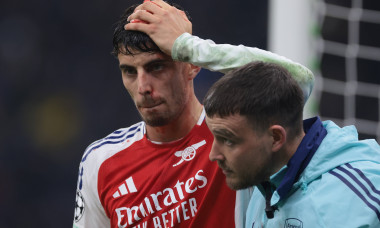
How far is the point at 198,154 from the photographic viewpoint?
2482 mm

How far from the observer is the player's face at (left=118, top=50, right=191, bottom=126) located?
239 cm

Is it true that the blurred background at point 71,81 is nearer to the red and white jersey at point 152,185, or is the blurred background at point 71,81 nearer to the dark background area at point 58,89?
the dark background area at point 58,89

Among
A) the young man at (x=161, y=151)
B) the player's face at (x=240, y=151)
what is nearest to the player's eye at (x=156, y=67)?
the young man at (x=161, y=151)

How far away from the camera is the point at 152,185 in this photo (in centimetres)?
249

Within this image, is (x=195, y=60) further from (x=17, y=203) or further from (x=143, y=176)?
(x=17, y=203)

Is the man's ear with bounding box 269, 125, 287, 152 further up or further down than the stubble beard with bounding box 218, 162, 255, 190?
further up

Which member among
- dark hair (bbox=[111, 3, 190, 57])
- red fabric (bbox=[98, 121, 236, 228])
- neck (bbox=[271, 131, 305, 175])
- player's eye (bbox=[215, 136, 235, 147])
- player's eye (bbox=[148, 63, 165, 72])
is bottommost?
red fabric (bbox=[98, 121, 236, 228])

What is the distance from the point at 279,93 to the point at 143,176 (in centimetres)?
78

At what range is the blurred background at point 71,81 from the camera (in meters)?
5.96

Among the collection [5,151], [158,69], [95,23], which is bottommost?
[5,151]

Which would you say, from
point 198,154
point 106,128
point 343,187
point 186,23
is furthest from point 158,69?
point 106,128

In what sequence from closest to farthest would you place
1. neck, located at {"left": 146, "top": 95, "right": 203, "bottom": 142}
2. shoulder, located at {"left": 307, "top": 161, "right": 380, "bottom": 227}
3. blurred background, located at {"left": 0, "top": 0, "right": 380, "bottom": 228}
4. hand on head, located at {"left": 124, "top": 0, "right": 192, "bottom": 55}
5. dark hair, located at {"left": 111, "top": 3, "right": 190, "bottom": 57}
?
shoulder, located at {"left": 307, "top": 161, "right": 380, "bottom": 227} < hand on head, located at {"left": 124, "top": 0, "right": 192, "bottom": 55} < dark hair, located at {"left": 111, "top": 3, "right": 190, "bottom": 57} < neck, located at {"left": 146, "top": 95, "right": 203, "bottom": 142} < blurred background, located at {"left": 0, "top": 0, "right": 380, "bottom": 228}

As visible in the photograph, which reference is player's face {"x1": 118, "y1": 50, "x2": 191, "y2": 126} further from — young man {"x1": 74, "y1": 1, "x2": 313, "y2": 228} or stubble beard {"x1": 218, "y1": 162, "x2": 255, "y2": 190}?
stubble beard {"x1": 218, "y1": 162, "x2": 255, "y2": 190}

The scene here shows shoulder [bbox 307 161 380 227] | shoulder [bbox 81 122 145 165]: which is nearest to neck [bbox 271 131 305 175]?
shoulder [bbox 307 161 380 227]
